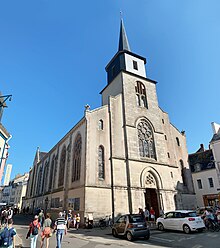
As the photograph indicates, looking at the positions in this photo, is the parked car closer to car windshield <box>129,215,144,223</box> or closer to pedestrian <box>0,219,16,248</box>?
car windshield <box>129,215,144,223</box>

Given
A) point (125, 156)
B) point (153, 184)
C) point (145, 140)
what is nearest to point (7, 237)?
point (125, 156)

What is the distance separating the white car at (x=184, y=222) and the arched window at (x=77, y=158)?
417 inches

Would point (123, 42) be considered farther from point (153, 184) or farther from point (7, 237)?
point (7, 237)

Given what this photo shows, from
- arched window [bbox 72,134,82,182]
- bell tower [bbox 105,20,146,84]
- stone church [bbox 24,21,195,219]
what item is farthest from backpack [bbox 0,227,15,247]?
bell tower [bbox 105,20,146,84]

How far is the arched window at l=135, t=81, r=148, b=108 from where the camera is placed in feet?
88.0

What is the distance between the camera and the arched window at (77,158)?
842 inches

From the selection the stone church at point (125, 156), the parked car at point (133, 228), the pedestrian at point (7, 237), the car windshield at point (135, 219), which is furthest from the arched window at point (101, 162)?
the pedestrian at point (7, 237)

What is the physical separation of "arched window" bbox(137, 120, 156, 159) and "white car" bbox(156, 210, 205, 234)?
9.53 metres

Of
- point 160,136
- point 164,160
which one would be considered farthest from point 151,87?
point 164,160

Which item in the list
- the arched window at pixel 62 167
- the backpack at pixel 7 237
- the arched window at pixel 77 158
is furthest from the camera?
the arched window at pixel 62 167

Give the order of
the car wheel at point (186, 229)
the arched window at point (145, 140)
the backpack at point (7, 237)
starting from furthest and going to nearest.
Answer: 1. the arched window at point (145, 140)
2. the car wheel at point (186, 229)
3. the backpack at point (7, 237)

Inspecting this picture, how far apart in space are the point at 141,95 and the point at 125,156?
10.5 m

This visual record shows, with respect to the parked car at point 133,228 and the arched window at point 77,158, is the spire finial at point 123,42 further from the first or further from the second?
the parked car at point 133,228

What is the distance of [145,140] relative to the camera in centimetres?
2427
